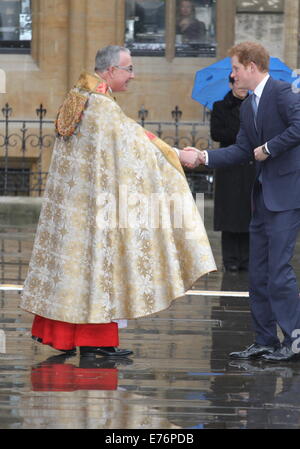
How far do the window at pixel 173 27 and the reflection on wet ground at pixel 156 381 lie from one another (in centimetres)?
816

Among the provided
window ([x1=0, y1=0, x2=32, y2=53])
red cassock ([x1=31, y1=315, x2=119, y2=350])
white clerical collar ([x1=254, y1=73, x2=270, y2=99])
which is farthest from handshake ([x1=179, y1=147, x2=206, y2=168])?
window ([x1=0, y1=0, x2=32, y2=53])

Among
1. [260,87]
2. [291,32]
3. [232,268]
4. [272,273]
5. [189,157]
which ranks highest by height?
[291,32]

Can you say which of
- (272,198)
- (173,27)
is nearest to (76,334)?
(272,198)

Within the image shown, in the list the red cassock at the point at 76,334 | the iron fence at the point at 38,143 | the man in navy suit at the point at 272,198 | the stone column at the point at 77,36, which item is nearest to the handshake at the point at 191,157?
the man in navy suit at the point at 272,198

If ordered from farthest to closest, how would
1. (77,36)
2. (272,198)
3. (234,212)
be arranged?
(77,36), (234,212), (272,198)

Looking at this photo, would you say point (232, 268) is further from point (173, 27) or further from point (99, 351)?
point (173, 27)

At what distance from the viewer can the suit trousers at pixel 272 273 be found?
653 centimetres

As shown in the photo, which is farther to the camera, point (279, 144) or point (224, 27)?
point (224, 27)

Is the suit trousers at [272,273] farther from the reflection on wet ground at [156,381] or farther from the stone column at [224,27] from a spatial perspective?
the stone column at [224,27]

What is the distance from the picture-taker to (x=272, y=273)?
657 cm

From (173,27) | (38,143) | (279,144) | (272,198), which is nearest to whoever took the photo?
(279,144)

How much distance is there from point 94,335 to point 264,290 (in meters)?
0.95

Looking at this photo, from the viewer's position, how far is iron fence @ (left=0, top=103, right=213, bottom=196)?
15.4 m

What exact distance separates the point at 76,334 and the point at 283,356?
1.12m
